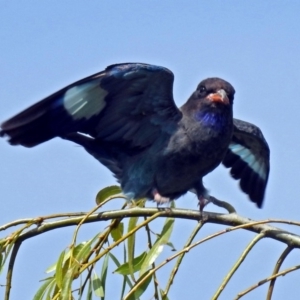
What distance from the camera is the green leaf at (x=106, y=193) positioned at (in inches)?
143

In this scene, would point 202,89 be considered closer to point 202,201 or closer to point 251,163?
point 202,201

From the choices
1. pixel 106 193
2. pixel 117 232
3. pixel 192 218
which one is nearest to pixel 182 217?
pixel 192 218

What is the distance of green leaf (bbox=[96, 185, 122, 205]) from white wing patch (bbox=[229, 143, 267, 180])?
1944mm

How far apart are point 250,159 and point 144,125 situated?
1309 millimetres

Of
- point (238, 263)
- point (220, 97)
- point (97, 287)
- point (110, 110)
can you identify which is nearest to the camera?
point (238, 263)

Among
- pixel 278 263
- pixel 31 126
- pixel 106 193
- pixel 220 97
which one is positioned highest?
pixel 220 97

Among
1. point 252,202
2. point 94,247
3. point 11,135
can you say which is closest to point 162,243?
point 94,247

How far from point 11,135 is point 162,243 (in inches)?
50.7

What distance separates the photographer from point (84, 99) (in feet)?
14.7

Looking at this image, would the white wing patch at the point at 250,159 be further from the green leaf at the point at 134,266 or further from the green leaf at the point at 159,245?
the green leaf at the point at 134,266

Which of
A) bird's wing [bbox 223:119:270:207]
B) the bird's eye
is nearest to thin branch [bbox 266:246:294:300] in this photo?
the bird's eye

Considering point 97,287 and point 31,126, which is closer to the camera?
point 97,287

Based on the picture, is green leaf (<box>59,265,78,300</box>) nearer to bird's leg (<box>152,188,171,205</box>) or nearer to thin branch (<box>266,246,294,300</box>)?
thin branch (<box>266,246,294,300</box>)

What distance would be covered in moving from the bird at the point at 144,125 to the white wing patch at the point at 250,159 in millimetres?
986
